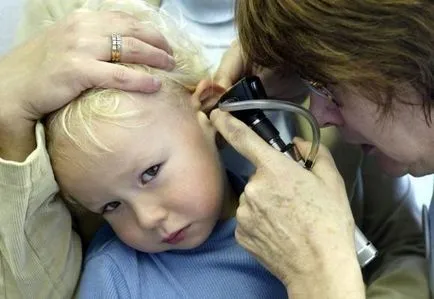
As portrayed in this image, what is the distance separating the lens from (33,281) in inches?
49.1

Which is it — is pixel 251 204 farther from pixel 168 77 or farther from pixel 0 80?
pixel 0 80

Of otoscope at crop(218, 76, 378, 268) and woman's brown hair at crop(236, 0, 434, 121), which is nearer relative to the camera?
woman's brown hair at crop(236, 0, 434, 121)

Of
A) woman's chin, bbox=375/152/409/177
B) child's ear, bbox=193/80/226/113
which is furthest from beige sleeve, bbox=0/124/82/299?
woman's chin, bbox=375/152/409/177

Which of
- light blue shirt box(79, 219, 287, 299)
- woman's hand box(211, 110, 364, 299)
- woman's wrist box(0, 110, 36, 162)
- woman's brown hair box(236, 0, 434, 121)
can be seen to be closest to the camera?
woman's brown hair box(236, 0, 434, 121)

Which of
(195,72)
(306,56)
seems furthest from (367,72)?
(195,72)

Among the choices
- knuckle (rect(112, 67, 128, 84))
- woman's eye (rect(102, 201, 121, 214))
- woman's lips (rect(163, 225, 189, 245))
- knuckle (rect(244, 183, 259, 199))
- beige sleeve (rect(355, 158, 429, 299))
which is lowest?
beige sleeve (rect(355, 158, 429, 299))

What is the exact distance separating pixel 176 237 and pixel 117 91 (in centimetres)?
27

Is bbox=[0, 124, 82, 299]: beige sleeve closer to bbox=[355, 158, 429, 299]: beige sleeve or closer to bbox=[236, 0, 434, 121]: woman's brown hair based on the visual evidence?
bbox=[236, 0, 434, 121]: woman's brown hair

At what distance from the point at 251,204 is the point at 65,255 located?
1.27 feet

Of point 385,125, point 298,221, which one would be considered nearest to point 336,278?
point 298,221

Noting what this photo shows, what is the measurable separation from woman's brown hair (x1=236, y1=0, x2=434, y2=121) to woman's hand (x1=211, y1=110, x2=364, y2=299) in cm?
14

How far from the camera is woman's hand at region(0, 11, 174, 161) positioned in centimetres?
110

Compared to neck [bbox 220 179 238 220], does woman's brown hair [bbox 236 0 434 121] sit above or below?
above

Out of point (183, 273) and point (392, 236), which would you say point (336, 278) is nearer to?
point (183, 273)
